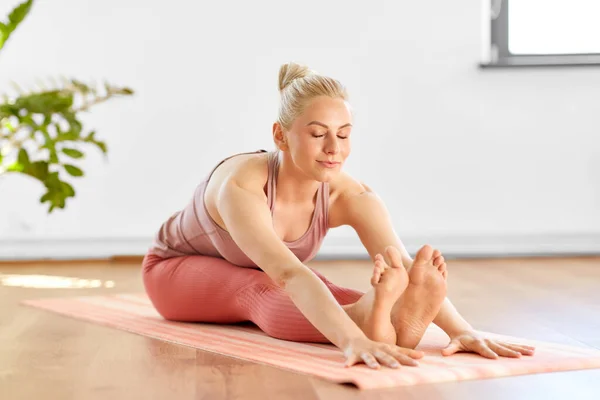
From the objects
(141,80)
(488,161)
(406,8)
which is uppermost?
(406,8)

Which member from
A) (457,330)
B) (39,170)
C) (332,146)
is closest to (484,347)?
(457,330)

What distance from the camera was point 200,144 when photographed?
450cm

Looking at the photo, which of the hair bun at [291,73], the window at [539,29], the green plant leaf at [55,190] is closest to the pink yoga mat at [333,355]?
the hair bun at [291,73]

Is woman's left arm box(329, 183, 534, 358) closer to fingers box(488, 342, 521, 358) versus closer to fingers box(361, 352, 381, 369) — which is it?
fingers box(488, 342, 521, 358)

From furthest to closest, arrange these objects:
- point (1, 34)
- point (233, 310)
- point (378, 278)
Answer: point (1, 34)
point (233, 310)
point (378, 278)

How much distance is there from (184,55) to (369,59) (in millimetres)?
877

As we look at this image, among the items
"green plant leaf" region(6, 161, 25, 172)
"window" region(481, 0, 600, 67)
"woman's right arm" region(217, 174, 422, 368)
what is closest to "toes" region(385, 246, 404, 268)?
"woman's right arm" region(217, 174, 422, 368)

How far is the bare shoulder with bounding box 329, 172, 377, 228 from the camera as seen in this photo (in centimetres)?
225

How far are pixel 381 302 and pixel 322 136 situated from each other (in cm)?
40

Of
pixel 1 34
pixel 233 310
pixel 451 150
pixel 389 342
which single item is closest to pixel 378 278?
pixel 389 342

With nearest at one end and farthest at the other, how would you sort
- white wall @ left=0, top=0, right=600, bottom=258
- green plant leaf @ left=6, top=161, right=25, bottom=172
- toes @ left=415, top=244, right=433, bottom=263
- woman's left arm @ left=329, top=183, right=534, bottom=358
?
toes @ left=415, top=244, right=433, bottom=263
woman's left arm @ left=329, top=183, right=534, bottom=358
green plant leaf @ left=6, top=161, right=25, bottom=172
white wall @ left=0, top=0, right=600, bottom=258

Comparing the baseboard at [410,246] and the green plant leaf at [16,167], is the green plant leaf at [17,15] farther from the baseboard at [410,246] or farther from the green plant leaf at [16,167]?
the baseboard at [410,246]

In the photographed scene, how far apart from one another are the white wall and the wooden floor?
0.89m

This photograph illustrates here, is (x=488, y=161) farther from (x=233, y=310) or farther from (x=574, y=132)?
(x=233, y=310)
